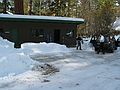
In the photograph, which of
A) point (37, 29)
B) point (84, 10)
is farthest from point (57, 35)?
point (84, 10)

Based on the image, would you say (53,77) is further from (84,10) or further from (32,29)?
(84,10)

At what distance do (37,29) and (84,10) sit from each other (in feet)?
125

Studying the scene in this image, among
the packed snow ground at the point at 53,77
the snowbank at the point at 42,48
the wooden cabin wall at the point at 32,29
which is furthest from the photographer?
the wooden cabin wall at the point at 32,29

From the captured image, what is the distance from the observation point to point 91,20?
221 ft

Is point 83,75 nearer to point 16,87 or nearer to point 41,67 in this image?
point 41,67

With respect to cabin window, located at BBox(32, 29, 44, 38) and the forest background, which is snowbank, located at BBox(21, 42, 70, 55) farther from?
the forest background

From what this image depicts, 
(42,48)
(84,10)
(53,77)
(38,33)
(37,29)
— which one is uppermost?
(53,77)

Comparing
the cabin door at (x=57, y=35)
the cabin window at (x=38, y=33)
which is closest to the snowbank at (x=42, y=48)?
the cabin window at (x=38, y=33)

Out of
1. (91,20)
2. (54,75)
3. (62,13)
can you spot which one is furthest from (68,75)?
(91,20)

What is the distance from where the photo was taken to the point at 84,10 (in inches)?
2805

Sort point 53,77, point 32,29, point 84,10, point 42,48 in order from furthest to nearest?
1. point 84,10
2. point 32,29
3. point 42,48
4. point 53,77

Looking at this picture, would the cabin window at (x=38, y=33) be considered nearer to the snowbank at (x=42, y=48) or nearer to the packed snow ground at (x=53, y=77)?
the snowbank at (x=42, y=48)

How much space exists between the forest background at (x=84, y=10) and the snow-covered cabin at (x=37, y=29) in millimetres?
16425

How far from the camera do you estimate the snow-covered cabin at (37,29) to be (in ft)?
106
